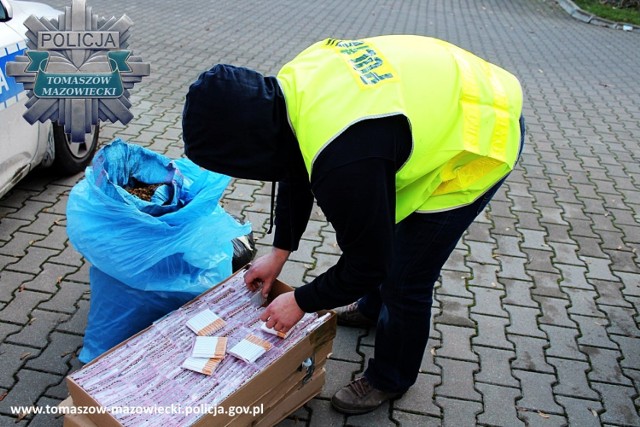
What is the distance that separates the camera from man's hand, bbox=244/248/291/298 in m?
2.18

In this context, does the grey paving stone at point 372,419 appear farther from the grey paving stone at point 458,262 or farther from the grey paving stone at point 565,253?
the grey paving stone at point 565,253

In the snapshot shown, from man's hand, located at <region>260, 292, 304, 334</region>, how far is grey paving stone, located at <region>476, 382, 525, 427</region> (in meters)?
0.98

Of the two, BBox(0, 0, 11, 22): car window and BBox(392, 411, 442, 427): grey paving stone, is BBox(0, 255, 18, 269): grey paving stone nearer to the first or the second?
BBox(0, 0, 11, 22): car window

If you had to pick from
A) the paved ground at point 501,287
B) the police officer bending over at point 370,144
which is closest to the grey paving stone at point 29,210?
the paved ground at point 501,287

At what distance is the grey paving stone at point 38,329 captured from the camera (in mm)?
2521

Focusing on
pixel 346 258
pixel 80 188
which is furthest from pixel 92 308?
pixel 346 258

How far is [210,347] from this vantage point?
2.01 metres

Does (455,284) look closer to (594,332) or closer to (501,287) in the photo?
(501,287)

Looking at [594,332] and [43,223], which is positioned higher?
[43,223]

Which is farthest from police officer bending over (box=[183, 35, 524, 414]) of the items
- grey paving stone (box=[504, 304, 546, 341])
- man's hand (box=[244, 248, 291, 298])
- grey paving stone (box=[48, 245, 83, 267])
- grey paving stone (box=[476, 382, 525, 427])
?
grey paving stone (box=[48, 245, 83, 267])

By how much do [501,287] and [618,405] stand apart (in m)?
0.85

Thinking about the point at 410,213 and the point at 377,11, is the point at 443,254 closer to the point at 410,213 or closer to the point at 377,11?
the point at 410,213

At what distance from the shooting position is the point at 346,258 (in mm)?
1659

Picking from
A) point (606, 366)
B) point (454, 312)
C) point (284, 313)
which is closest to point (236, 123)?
point (284, 313)
